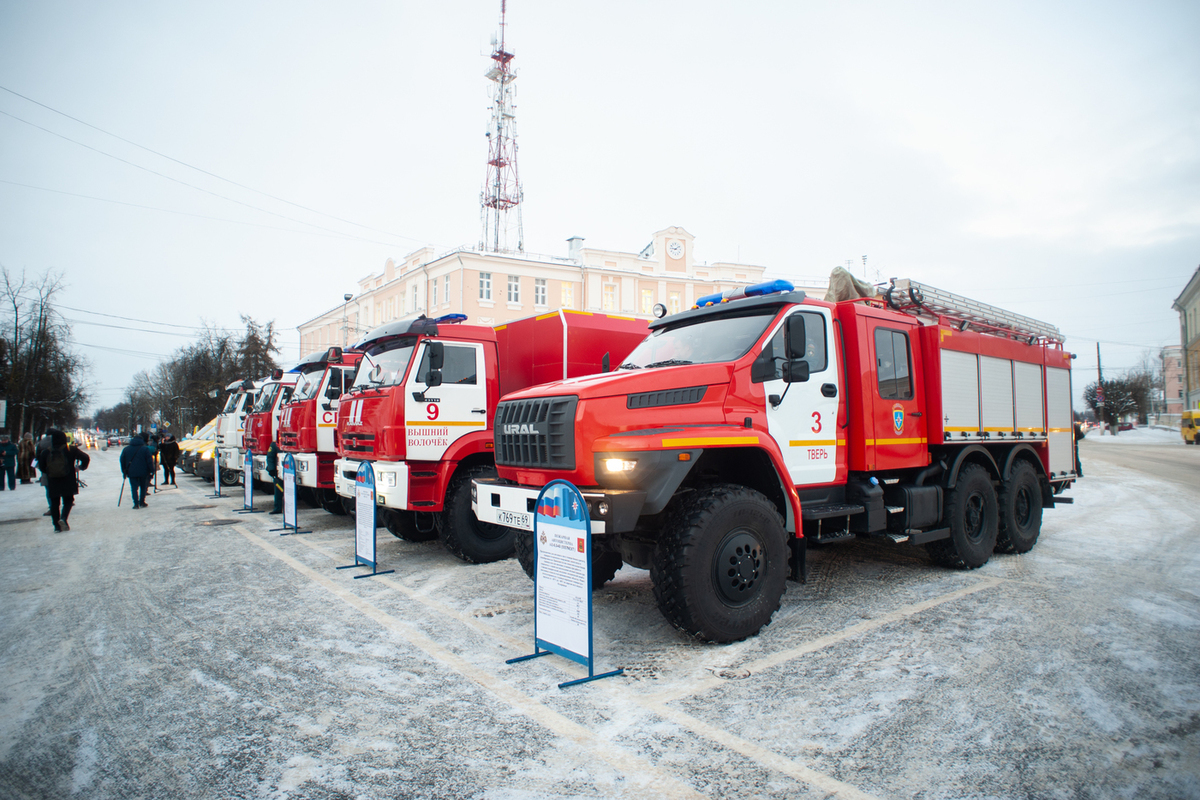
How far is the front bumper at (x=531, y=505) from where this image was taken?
438cm

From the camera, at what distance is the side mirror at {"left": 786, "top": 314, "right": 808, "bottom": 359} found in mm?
5293

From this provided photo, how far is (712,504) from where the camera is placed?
4.72 metres

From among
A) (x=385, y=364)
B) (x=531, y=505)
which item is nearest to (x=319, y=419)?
(x=385, y=364)

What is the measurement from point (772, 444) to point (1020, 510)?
5175mm

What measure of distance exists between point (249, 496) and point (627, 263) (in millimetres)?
36830

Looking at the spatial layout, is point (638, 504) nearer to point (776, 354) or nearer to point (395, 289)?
point (776, 354)

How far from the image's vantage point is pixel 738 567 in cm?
485

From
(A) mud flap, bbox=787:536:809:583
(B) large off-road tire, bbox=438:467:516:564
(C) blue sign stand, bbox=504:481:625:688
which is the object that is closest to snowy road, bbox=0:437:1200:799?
(C) blue sign stand, bbox=504:481:625:688

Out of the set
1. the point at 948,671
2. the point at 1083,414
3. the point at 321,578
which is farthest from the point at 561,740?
the point at 1083,414

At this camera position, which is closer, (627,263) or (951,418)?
(951,418)

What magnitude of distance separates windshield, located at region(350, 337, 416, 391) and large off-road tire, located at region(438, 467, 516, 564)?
1.51 metres

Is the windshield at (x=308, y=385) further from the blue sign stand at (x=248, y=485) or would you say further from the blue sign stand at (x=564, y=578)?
the blue sign stand at (x=564, y=578)

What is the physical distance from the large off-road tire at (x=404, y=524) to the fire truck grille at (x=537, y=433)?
3.41 m

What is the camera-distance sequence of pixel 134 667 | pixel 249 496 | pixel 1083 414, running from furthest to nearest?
1. pixel 1083 414
2. pixel 249 496
3. pixel 134 667
